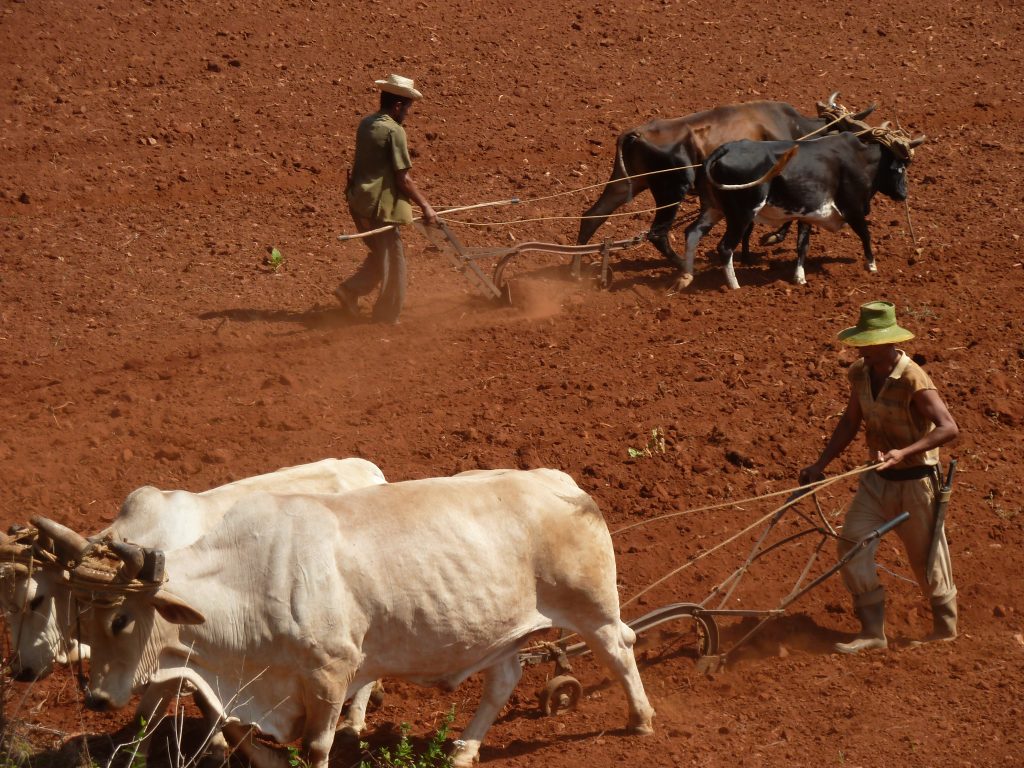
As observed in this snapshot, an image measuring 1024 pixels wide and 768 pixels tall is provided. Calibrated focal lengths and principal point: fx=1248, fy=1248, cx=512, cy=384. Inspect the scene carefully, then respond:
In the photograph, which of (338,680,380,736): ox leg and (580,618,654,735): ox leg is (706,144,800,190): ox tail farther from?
(338,680,380,736): ox leg

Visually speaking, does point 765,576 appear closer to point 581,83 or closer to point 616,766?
point 616,766

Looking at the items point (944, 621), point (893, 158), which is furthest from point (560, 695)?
point (893, 158)

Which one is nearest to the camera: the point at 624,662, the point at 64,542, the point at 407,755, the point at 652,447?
the point at 64,542

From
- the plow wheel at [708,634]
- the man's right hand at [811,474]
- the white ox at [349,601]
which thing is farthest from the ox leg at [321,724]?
the man's right hand at [811,474]

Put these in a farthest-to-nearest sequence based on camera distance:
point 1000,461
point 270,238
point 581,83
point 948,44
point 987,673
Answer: point 948,44, point 581,83, point 270,238, point 1000,461, point 987,673

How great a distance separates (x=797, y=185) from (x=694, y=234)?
111 cm

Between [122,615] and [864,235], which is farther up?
[864,235]

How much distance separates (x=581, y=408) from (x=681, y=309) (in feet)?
8.19

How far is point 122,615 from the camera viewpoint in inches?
198

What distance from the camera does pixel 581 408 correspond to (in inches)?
376

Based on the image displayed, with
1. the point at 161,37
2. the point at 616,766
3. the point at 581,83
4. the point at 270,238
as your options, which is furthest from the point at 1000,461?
the point at 161,37

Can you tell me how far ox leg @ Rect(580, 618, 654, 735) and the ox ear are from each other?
1.86m

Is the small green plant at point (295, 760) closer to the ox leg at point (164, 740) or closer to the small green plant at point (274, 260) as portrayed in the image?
the ox leg at point (164, 740)

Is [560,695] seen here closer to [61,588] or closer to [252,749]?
[252,749]
